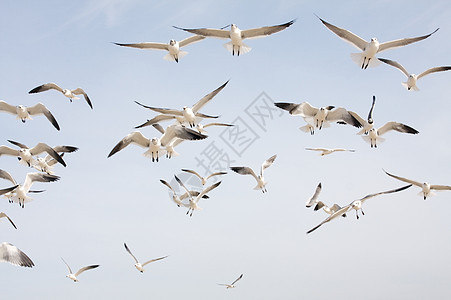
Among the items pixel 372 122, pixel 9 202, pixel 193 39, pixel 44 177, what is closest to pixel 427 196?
pixel 372 122

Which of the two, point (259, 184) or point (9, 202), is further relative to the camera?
point (259, 184)

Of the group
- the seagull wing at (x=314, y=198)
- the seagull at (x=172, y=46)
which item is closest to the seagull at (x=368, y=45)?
the seagull at (x=172, y=46)

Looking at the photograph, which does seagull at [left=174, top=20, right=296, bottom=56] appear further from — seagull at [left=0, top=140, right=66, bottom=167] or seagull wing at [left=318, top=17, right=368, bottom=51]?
seagull at [left=0, top=140, right=66, bottom=167]

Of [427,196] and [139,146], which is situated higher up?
[139,146]

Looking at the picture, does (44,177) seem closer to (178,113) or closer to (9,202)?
(9,202)

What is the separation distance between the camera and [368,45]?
1418 centimetres

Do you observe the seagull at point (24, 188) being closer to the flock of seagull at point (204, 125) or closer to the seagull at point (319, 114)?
the flock of seagull at point (204, 125)

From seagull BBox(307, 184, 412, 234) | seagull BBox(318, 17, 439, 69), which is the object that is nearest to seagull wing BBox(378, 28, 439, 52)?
seagull BBox(318, 17, 439, 69)

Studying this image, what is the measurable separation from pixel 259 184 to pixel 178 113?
4.08 meters

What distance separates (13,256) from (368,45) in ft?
32.3

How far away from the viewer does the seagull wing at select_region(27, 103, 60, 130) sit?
55.7ft

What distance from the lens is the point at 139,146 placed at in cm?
1470

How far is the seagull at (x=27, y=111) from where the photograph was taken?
16.7 m

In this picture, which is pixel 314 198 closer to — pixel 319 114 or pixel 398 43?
pixel 319 114
